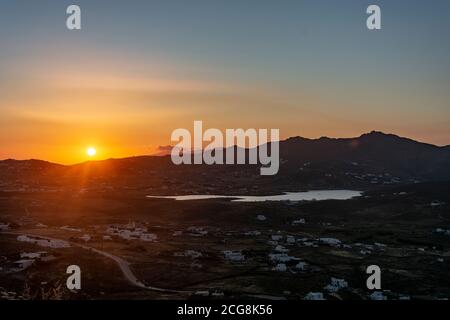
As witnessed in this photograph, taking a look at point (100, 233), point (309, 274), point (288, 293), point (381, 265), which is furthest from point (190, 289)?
point (100, 233)

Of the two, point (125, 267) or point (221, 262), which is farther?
point (221, 262)

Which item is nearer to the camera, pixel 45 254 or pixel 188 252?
pixel 45 254

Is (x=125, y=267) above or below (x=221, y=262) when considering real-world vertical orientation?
above

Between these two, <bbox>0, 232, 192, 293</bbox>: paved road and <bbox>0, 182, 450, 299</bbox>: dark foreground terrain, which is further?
<bbox>0, 182, 450, 299</bbox>: dark foreground terrain

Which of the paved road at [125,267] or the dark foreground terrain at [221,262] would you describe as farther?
the dark foreground terrain at [221,262]
